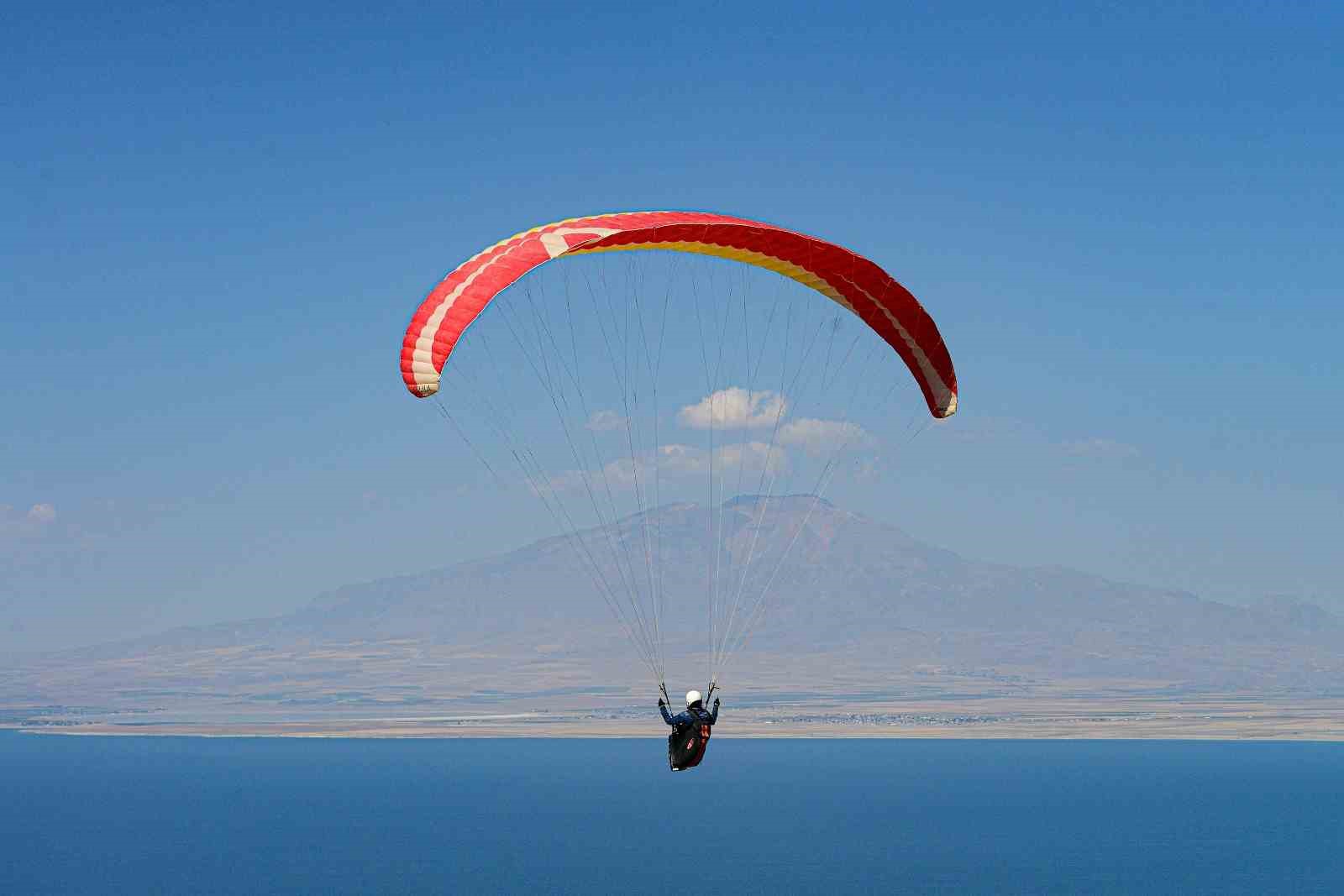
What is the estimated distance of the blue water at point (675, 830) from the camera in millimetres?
98688

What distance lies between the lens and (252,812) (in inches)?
5586

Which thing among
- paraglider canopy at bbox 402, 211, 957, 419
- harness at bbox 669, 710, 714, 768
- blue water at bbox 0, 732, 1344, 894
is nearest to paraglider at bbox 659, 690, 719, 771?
harness at bbox 669, 710, 714, 768

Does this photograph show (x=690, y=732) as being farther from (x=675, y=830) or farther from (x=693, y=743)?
(x=675, y=830)

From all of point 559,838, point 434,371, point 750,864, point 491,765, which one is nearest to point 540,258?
point 434,371

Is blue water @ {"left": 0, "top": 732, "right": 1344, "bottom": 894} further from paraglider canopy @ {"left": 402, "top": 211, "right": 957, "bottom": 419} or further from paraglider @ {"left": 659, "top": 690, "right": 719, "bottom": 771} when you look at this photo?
paraglider @ {"left": 659, "top": 690, "right": 719, "bottom": 771}

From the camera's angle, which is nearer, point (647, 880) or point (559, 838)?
point (647, 880)

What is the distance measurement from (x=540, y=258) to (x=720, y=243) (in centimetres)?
422

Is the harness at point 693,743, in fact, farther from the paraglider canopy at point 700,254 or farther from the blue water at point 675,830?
the blue water at point 675,830

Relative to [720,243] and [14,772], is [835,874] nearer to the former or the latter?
[720,243]

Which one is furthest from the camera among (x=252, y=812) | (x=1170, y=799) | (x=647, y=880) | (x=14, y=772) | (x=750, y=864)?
(x=14, y=772)

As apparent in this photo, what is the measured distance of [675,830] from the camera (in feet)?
409

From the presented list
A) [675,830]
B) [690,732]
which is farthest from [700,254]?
[675,830]

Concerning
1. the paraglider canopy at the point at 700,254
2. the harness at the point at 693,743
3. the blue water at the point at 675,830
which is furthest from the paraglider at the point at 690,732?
the blue water at the point at 675,830

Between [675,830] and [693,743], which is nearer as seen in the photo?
[693,743]
